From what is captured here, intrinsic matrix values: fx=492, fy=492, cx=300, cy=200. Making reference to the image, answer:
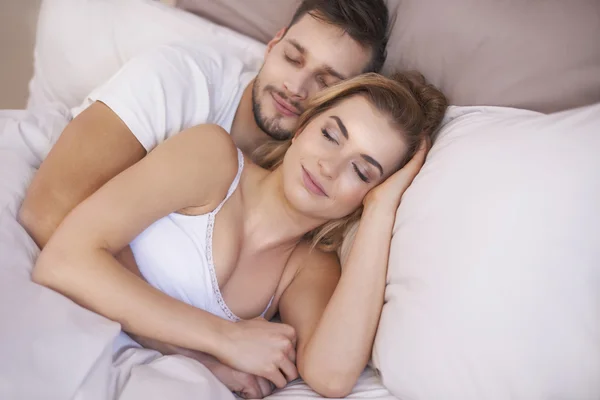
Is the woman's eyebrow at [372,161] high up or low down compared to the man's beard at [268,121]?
up

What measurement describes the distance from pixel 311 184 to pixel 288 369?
0.35 meters

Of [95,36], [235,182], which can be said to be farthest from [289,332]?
[95,36]

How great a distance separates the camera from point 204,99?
3.79 ft

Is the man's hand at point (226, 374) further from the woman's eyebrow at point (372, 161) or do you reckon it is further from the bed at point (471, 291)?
the woman's eyebrow at point (372, 161)

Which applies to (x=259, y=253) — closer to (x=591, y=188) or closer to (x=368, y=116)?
(x=368, y=116)

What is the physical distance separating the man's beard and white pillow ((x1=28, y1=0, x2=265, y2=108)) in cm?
26

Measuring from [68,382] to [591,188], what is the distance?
0.76m

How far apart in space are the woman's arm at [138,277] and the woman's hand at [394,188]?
0.95ft

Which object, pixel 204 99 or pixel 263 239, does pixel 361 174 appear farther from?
pixel 204 99

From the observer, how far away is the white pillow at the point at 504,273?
0.66m

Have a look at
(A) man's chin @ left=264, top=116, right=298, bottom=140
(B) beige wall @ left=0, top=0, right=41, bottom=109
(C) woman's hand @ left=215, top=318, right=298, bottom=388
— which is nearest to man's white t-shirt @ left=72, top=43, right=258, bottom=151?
(A) man's chin @ left=264, top=116, right=298, bottom=140

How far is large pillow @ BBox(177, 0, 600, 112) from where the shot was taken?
2.89 feet

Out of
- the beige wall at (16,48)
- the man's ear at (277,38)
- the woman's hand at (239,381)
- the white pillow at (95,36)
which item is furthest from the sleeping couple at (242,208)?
the beige wall at (16,48)

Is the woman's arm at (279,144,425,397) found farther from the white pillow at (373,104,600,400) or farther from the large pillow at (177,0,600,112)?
the large pillow at (177,0,600,112)
